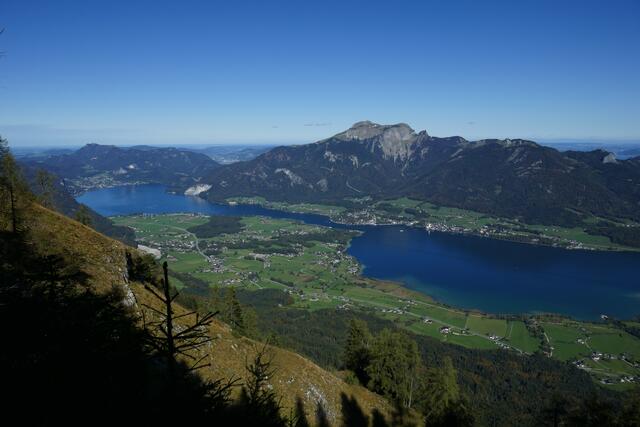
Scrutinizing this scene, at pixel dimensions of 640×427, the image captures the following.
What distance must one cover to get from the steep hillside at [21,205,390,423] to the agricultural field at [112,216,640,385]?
64339 millimetres

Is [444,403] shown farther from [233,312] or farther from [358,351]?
[233,312]

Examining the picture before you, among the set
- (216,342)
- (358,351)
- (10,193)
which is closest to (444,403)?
(358,351)

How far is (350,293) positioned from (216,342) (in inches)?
3658

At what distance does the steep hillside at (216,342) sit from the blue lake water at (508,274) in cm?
8985

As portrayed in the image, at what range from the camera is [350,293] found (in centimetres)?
11638

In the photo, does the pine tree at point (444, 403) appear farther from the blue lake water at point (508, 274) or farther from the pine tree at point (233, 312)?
the blue lake water at point (508, 274)

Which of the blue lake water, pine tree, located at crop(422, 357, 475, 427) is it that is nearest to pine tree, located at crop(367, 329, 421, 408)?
pine tree, located at crop(422, 357, 475, 427)

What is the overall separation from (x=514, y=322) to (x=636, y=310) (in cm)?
4074

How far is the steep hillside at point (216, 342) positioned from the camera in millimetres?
23734

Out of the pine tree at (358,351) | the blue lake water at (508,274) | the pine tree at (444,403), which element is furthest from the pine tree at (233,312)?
the blue lake water at (508,274)

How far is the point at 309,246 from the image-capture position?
592 ft

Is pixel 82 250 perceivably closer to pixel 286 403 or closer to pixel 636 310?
pixel 286 403

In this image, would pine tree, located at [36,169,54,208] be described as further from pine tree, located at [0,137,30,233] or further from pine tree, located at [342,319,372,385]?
pine tree, located at [342,319,372,385]

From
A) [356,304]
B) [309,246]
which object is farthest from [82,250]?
[309,246]
